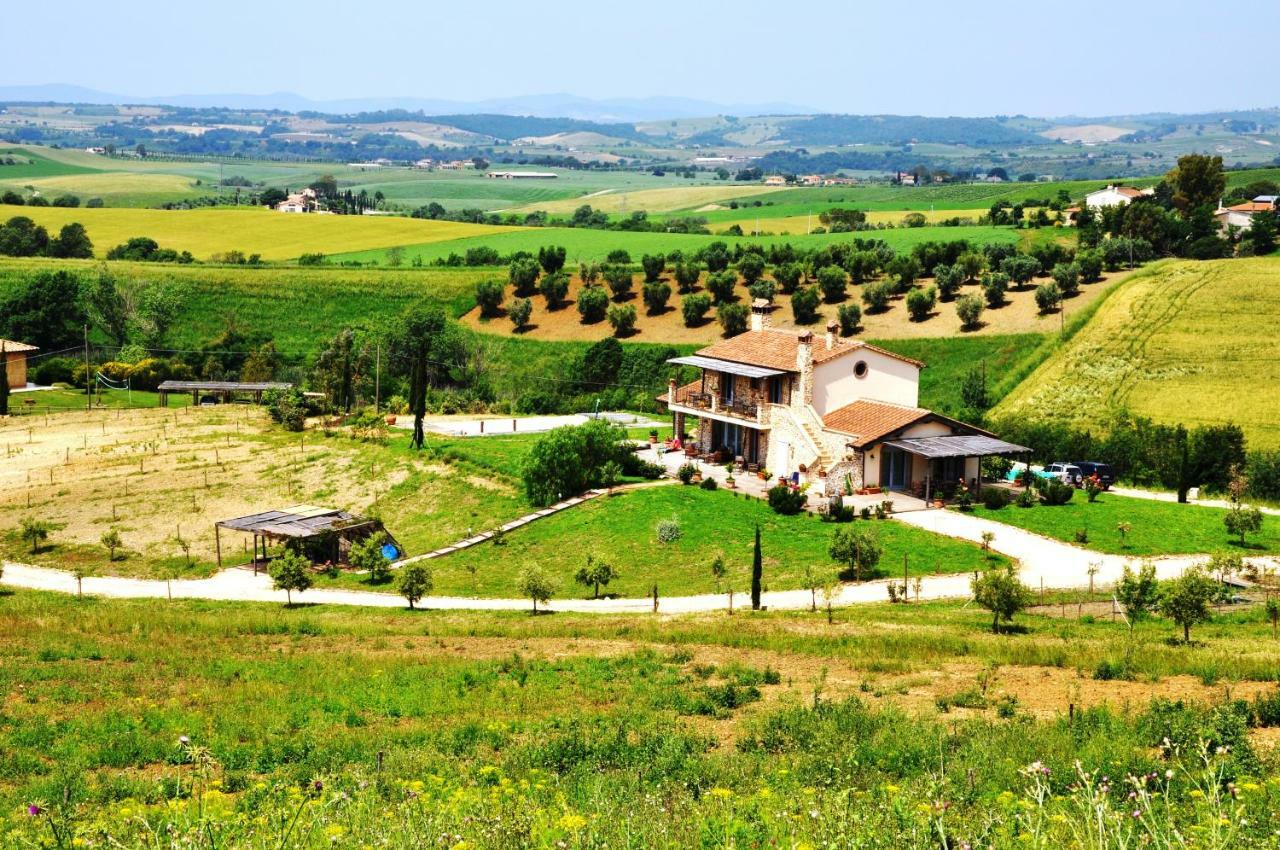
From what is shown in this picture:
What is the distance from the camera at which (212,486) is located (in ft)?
174

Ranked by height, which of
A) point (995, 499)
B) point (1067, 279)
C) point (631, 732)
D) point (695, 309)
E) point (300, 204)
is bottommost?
point (995, 499)

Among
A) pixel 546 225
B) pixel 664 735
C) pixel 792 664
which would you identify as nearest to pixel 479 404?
pixel 792 664

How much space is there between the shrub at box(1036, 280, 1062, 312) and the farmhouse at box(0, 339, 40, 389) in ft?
207

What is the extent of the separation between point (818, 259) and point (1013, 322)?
63.3ft

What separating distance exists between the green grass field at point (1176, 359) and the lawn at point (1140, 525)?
563 inches

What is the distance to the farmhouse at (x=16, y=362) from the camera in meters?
79.8

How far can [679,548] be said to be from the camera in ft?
135

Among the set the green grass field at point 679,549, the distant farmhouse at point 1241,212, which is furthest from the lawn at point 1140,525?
the distant farmhouse at point 1241,212

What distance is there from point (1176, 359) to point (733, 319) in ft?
87.5

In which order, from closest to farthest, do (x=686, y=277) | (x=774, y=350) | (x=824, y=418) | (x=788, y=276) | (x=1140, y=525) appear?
(x=1140, y=525) < (x=824, y=418) < (x=774, y=350) < (x=788, y=276) < (x=686, y=277)

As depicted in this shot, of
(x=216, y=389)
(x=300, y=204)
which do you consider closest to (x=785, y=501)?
(x=216, y=389)

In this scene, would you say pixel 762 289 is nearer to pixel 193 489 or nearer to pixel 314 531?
pixel 193 489

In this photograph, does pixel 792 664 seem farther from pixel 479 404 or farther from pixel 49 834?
pixel 479 404

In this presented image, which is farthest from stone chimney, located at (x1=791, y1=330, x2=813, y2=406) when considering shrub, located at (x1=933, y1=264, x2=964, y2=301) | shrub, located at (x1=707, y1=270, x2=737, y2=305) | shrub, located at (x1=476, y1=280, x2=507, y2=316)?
shrub, located at (x1=476, y1=280, x2=507, y2=316)
